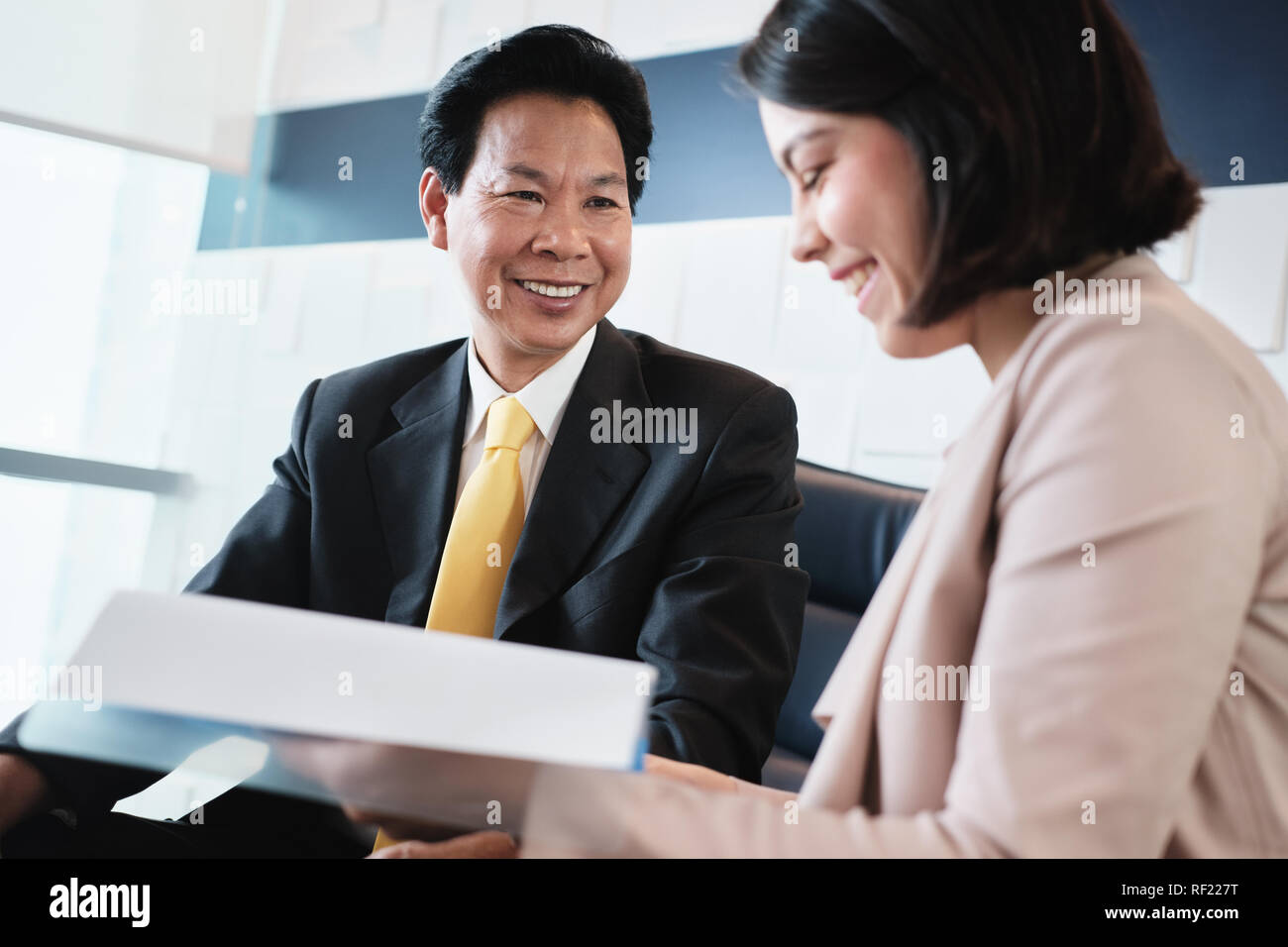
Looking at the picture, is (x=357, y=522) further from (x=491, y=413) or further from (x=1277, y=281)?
(x=1277, y=281)

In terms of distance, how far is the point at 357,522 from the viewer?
1.67 m

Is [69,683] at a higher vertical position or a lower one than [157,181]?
lower

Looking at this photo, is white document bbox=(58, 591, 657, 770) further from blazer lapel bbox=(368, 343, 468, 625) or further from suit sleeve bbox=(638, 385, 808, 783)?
blazer lapel bbox=(368, 343, 468, 625)

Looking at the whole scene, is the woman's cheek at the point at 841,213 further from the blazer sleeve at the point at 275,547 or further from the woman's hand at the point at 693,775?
the blazer sleeve at the point at 275,547

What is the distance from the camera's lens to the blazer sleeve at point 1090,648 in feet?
2.27

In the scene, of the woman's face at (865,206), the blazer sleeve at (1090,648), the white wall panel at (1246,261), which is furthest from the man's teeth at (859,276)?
the white wall panel at (1246,261)

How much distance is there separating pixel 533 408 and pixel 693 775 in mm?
671

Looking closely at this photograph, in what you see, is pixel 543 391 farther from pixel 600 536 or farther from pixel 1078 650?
pixel 1078 650

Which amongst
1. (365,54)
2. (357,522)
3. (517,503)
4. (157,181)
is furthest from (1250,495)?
(157,181)

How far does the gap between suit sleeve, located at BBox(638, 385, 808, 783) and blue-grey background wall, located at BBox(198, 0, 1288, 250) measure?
527 millimetres

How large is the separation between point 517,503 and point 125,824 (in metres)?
0.62

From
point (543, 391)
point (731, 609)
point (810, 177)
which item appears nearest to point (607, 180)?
point (543, 391)

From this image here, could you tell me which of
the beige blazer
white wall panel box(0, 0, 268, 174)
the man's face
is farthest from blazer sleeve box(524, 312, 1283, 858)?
white wall panel box(0, 0, 268, 174)

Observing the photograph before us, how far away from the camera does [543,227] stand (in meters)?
1.68
